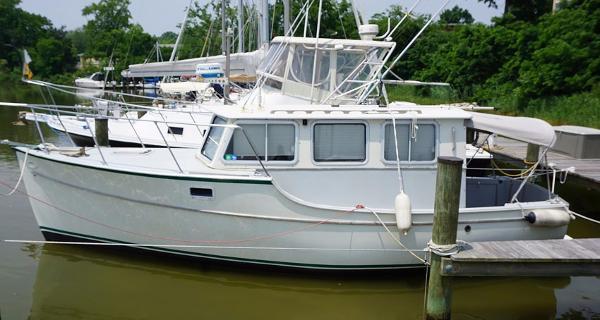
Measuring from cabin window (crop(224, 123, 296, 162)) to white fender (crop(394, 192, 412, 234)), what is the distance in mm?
1536

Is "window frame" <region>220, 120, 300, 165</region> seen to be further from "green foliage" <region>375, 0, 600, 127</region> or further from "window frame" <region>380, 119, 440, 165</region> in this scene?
"green foliage" <region>375, 0, 600, 127</region>

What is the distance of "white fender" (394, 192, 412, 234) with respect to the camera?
616cm

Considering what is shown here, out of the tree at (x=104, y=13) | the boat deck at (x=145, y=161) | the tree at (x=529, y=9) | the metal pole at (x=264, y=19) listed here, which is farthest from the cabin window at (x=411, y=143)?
the tree at (x=104, y=13)

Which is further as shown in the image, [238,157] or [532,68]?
[532,68]

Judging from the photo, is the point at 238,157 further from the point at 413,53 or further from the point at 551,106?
the point at 413,53

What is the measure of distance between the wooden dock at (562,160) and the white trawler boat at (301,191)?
3439 millimetres

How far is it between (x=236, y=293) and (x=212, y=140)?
7.35 feet

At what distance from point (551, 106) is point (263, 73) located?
12.4 meters

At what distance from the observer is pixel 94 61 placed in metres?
65.4

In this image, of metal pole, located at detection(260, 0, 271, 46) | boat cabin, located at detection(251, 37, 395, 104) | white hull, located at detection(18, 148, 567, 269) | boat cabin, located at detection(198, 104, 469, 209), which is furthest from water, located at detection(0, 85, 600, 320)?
metal pole, located at detection(260, 0, 271, 46)

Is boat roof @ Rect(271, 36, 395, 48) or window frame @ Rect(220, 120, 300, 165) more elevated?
boat roof @ Rect(271, 36, 395, 48)

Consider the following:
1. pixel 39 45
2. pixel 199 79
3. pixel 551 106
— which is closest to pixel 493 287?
pixel 551 106

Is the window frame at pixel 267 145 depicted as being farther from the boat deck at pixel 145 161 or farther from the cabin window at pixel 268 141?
the boat deck at pixel 145 161

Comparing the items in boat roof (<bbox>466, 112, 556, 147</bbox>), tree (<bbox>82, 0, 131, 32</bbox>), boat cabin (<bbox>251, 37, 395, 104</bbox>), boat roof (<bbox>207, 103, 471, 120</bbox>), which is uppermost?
tree (<bbox>82, 0, 131, 32</bbox>)
